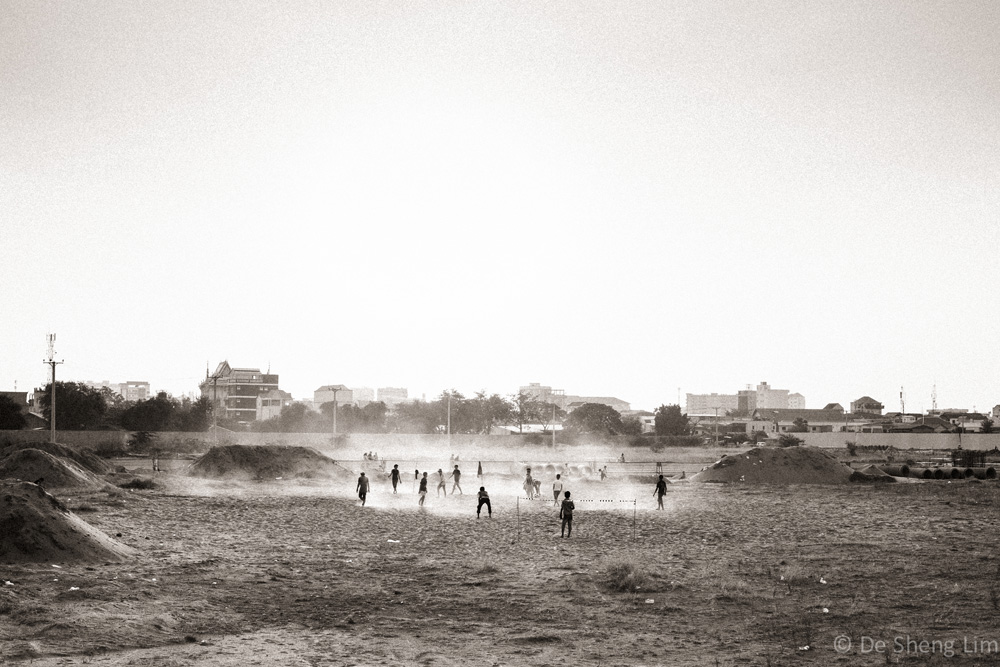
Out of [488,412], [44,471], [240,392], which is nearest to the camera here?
[44,471]

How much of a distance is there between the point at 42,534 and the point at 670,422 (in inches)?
4387

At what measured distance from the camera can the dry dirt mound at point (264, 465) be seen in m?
52.0

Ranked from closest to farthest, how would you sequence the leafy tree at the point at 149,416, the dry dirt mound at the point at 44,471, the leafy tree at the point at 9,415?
the dry dirt mound at the point at 44,471 → the leafy tree at the point at 9,415 → the leafy tree at the point at 149,416

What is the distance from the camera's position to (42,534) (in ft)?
65.5

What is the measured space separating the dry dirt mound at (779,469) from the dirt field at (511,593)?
20514mm

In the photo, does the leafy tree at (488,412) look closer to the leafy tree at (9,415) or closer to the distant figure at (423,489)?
the leafy tree at (9,415)

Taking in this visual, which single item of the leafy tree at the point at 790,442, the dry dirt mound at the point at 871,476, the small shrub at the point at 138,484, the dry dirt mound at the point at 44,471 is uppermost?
the dry dirt mound at the point at 44,471

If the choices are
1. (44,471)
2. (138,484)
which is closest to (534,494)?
(138,484)

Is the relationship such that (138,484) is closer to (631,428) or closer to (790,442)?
(790,442)

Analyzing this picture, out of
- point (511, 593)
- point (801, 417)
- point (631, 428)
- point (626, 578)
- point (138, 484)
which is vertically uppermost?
point (626, 578)

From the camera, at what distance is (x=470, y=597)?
58.5 feet

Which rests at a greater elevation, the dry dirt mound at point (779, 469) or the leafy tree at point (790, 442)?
the dry dirt mound at point (779, 469)

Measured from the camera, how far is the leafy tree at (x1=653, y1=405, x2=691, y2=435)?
412 feet

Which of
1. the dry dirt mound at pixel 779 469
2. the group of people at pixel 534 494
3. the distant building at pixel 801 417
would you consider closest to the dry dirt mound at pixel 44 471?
the group of people at pixel 534 494
